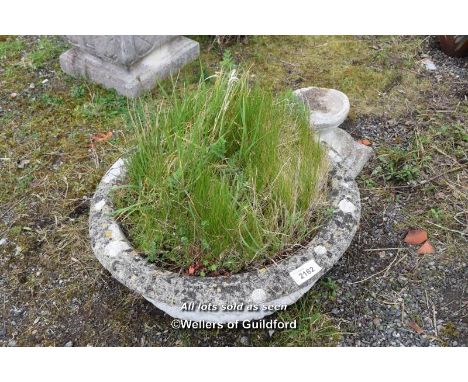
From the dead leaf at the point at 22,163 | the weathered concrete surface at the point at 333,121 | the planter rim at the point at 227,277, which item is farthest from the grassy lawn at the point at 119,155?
the planter rim at the point at 227,277

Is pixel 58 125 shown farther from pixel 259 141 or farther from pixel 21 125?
pixel 259 141

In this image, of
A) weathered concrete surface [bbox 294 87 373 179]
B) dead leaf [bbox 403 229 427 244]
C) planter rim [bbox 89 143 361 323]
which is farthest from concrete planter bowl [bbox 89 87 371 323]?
dead leaf [bbox 403 229 427 244]

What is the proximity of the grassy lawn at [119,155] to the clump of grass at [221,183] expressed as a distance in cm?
47

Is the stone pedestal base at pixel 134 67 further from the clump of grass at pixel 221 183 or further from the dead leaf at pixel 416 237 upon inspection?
the dead leaf at pixel 416 237

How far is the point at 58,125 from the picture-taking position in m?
3.52

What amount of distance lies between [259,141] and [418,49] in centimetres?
262

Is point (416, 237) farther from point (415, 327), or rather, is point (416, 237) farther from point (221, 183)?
point (221, 183)

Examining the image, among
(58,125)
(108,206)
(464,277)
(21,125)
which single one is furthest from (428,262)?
(21,125)

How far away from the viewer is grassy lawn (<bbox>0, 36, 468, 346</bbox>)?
251 centimetres

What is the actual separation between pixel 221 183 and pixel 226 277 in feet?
1.20

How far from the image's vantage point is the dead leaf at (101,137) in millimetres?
3367

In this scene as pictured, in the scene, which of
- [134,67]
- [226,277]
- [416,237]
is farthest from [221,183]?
[134,67]

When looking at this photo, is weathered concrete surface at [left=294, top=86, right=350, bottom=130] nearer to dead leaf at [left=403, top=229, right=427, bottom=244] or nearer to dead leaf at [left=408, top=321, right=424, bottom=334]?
dead leaf at [left=403, top=229, right=427, bottom=244]

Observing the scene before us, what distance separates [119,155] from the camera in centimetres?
315
